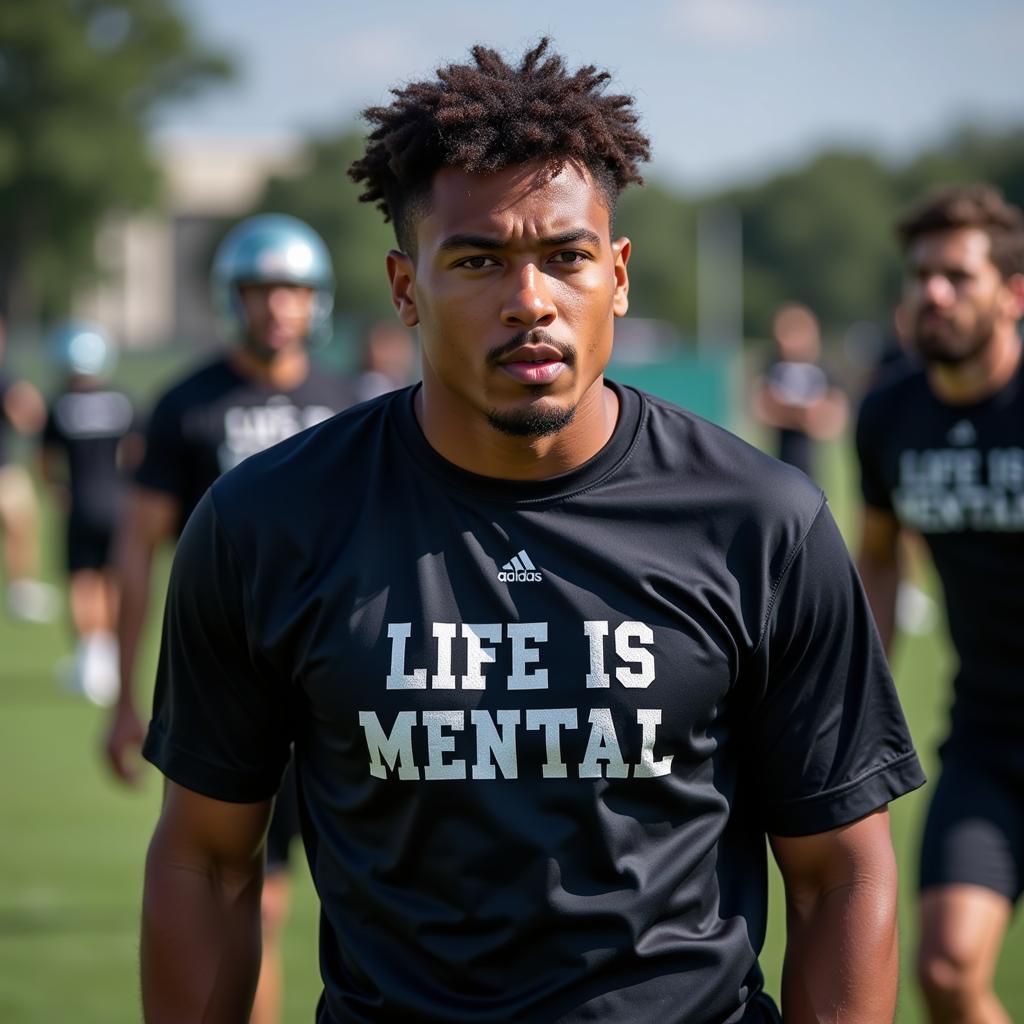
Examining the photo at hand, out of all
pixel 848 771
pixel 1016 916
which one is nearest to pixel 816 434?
pixel 1016 916

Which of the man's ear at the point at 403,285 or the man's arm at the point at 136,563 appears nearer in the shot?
the man's ear at the point at 403,285

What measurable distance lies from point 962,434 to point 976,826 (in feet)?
4.20

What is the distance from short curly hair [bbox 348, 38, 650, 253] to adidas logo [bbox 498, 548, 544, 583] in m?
0.59

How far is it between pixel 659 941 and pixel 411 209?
131 centimetres

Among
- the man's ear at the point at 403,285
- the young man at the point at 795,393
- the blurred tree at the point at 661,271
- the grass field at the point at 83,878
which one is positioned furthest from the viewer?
the blurred tree at the point at 661,271

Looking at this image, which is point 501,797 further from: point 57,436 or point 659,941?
point 57,436

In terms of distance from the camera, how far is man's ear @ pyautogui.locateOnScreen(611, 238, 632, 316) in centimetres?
295

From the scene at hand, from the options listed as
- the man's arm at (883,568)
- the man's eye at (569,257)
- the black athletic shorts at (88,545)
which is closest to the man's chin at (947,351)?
the man's arm at (883,568)

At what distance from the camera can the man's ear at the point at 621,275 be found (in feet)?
9.68

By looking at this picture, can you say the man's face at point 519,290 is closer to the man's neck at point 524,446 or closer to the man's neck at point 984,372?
the man's neck at point 524,446

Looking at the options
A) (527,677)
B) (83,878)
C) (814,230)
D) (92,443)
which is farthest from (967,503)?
(814,230)

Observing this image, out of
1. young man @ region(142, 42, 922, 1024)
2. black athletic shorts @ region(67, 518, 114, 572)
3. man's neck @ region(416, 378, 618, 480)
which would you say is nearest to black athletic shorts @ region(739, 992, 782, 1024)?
young man @ region(142, 42, 922, 1024)

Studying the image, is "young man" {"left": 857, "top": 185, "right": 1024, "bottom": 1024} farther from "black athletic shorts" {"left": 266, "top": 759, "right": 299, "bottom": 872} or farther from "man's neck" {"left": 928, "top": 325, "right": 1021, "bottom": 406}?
"black athletic shorts" {"left": 266, "top": 759, "right": 299, "bottom": 872}

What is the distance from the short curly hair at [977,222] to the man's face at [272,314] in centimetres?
227
